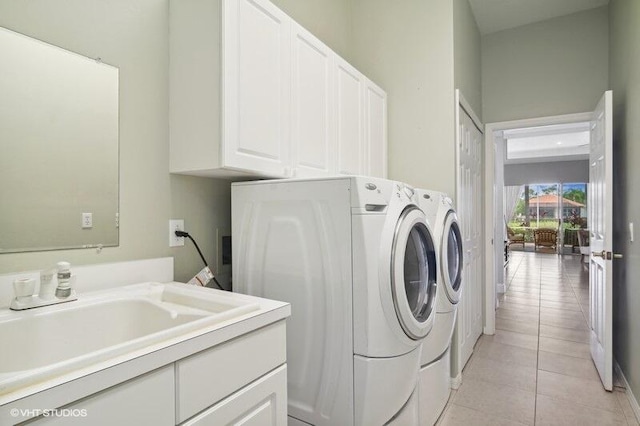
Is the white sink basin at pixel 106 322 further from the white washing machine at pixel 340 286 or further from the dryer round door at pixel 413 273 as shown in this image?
the dryer round door at pixel 413 273

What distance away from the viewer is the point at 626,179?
2.41 m

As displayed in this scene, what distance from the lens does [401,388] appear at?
1.51m

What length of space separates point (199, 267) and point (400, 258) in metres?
0.97

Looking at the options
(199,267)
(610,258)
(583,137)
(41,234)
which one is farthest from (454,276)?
(583,137)

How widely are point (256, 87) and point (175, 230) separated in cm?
75

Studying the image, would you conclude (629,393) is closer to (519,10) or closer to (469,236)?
(469,236)

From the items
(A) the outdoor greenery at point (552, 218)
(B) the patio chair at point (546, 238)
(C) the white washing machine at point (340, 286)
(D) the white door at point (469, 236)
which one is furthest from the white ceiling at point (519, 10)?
(A) the outdoor greenery at point (552, 218)

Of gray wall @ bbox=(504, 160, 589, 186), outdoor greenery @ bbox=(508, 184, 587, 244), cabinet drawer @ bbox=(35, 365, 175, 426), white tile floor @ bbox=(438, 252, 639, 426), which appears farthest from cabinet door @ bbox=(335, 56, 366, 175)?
outdoor greenery @ bbox=(508, 184, 587, 244)

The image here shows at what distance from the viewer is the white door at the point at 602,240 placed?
2.33 metres

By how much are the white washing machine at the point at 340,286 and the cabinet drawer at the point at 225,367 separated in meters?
0.34

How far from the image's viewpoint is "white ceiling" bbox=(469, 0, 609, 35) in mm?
3139

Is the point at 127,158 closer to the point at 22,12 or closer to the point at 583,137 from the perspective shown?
the point at 22,12

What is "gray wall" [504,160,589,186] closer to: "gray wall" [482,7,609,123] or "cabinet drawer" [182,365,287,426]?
"gray wall" [482,7,609,123]

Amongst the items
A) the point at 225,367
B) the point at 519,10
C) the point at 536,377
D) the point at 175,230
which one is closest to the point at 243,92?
the point at 175,230
